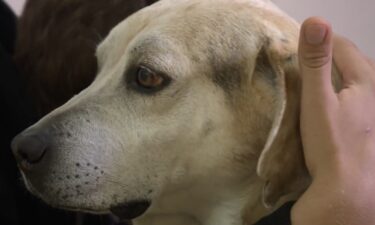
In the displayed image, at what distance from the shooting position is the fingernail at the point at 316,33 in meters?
0.95

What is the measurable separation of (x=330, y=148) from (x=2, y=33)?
3.20 feet

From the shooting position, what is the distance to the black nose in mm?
1029

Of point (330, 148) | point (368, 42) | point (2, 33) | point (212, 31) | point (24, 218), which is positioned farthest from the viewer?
point (368, 42)

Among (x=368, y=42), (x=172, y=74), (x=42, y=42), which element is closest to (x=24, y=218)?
(x=42, y=42)

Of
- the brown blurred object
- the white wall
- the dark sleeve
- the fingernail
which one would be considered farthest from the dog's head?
the white wall

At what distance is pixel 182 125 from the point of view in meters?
1.07

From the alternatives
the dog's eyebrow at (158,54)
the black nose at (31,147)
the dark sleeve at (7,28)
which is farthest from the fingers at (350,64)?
the dark sleeve at (7,28)

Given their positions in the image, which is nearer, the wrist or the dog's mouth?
the wrist

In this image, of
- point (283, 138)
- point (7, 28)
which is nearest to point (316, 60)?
point (283, 138)

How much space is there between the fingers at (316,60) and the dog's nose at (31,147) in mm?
433

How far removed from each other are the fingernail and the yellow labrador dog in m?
0.11

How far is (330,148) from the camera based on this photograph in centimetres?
100

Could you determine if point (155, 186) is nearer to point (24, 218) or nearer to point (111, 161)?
point (111, 161)

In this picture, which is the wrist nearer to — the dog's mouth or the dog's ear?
the dog's ear
